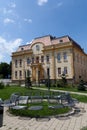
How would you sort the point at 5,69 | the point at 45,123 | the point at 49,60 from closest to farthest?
the point at 45,123 → the point at 49,60 → the point at 5,69

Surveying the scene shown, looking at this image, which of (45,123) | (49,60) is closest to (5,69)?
(49,60)

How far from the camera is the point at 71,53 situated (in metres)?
39.7

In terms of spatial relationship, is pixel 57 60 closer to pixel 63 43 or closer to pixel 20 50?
pixel 63 43

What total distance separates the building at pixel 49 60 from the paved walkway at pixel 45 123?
2852 cm

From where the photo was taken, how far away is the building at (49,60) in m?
40.3

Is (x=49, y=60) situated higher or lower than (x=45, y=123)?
higher

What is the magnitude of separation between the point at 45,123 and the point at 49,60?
3445 centimetres

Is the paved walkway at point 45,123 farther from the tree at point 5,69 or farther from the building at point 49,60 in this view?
the tree at point 5,69

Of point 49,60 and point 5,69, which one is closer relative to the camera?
point 49,60

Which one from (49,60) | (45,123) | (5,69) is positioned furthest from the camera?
(5,69)

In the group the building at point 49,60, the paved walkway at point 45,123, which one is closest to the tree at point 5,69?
the building at point 49,60

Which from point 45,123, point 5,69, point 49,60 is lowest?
point 45,123

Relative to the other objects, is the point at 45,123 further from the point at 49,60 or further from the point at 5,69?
the point at 5,69

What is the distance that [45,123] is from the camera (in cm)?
870
